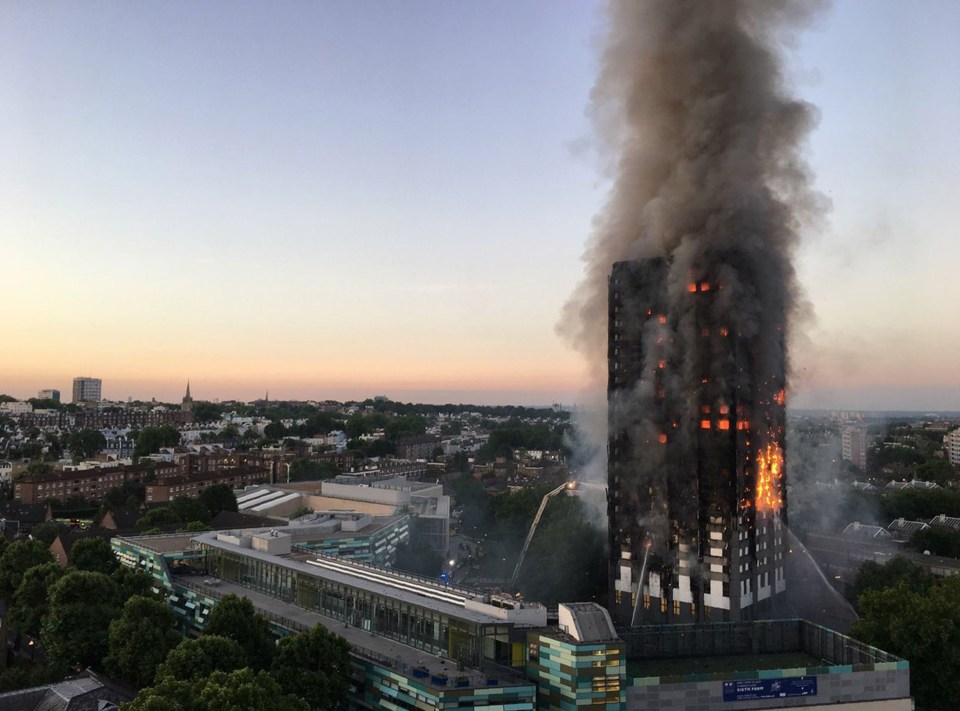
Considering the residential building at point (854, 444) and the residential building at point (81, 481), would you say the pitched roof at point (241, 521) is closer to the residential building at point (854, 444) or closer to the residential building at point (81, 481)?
the residential building at point (81, 481)

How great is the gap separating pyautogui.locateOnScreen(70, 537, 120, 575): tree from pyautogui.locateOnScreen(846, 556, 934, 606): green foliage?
51.2 metres

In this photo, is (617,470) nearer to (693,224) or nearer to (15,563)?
(693,224)

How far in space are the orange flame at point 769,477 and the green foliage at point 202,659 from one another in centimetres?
3556

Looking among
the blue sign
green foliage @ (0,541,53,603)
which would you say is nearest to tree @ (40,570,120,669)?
green foliage @ (0,541,53,603)

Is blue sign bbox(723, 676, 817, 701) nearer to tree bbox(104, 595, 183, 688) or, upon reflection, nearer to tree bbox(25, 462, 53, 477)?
tree bbox(104, 595, 183, 688)

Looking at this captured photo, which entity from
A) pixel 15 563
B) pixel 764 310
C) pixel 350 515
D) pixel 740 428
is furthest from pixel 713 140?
pixel 15 563

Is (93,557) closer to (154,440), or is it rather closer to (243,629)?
(243,629)

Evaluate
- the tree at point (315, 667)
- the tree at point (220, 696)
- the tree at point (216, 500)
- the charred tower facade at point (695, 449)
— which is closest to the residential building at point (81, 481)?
the tree at point (216, 500)

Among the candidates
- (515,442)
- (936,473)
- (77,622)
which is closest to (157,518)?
(77,622)

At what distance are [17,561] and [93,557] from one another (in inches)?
254

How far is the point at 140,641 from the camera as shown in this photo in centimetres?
3938

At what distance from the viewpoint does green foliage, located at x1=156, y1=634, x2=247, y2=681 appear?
109ft

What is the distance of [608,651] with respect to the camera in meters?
32.0

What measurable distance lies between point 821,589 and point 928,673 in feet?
66.3
